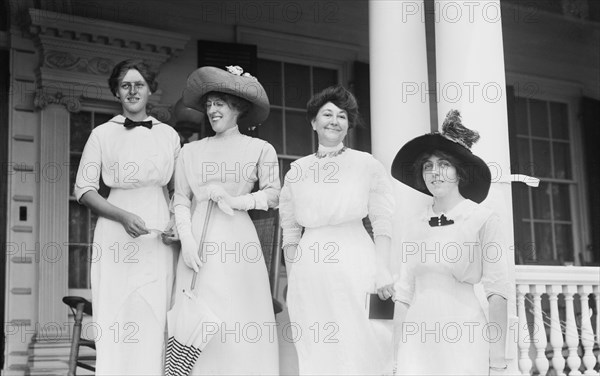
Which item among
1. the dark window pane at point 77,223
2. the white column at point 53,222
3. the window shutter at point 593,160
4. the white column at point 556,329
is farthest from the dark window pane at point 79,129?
the window shutter at point 593,160

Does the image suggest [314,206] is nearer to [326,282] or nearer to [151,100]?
[326,282]

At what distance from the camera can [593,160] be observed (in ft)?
32.0

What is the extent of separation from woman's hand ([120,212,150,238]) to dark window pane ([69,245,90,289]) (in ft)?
9.65

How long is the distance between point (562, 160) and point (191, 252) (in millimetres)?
6658

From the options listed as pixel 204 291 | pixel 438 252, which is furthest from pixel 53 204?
pixel 438 252

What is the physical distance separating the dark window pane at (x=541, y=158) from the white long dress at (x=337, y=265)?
19.1 feet

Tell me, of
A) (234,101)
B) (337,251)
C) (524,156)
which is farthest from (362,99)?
(337,251)

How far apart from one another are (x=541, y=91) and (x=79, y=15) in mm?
5203

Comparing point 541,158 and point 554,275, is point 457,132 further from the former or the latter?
point 541,158

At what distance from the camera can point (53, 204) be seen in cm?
702

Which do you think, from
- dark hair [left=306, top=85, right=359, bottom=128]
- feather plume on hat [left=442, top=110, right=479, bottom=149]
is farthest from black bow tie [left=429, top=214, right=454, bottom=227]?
dark hair [left=306, top=85, right=359, bottom=128]

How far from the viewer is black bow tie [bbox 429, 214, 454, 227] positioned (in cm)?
378

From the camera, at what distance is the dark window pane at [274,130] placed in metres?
8.16

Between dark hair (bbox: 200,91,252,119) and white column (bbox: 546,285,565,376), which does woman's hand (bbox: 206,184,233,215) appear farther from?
white column (bbox: 546,285,565,376)
